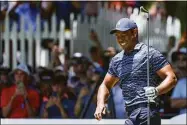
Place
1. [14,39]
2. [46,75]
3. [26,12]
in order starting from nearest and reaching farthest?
[46,75] → [14,39] → [26,12]

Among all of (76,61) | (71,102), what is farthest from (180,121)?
(76,61)

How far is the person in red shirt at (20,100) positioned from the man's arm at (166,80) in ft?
14.0

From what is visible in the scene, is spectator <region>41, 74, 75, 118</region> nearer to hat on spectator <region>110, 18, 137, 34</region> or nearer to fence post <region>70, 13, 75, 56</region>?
fence post <region>70, 13, 75, 56</region>

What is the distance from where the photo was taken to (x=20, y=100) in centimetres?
1222

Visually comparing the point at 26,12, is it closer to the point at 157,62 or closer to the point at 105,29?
the point at 105,29

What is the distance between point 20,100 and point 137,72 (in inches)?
166

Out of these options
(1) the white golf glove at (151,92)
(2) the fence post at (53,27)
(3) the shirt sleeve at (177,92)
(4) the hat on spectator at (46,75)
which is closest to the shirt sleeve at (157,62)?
(1) the white golf glove at (151,92)

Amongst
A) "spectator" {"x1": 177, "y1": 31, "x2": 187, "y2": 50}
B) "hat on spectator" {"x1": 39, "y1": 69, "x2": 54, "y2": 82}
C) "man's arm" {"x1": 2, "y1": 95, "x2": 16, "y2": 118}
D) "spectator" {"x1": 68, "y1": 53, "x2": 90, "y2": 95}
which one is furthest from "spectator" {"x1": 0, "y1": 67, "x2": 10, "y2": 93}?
"spectator" {"x1": 177, "y1": 31, "x2": 187, "y2": 50}

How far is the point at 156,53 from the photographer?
8328mm

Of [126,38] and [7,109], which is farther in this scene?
[7,109]

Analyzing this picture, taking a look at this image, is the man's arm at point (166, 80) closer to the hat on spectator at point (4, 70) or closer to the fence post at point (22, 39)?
the hat on spectator at point (4, 70)

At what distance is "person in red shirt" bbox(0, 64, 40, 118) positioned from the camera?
12203 millimetres

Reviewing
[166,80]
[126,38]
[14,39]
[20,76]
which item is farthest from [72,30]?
[166,80]

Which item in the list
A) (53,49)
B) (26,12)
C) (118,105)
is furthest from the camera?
(53,49)
